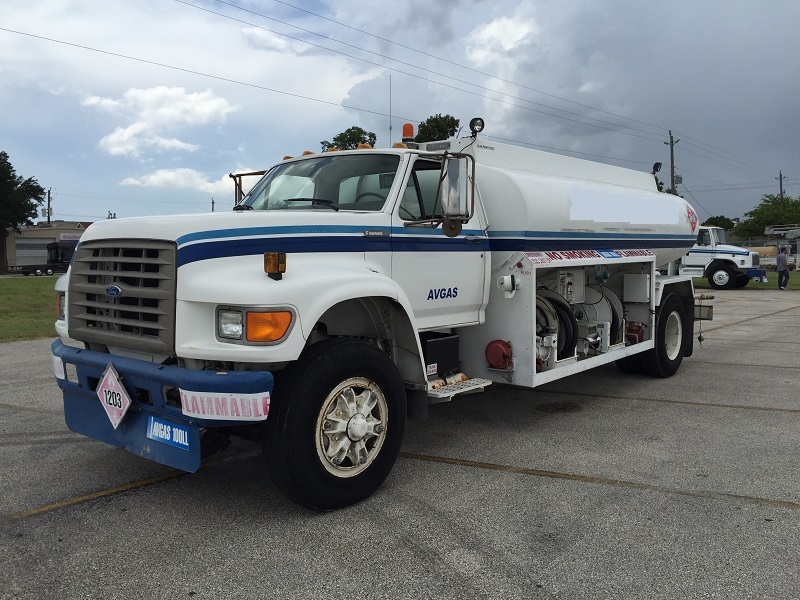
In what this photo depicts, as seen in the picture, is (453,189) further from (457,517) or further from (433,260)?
(457,517)

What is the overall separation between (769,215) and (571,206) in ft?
266

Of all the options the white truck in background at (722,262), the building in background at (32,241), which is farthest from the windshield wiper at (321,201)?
the building in background at (32,241)

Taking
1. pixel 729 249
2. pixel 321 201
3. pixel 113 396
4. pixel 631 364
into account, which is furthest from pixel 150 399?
pixel 729 249

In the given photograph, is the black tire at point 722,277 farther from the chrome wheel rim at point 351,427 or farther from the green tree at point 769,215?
the green tree at point 769,215

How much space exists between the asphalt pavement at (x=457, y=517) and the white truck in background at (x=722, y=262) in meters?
22.1

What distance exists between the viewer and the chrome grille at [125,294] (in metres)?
3.87

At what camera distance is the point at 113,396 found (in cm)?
416

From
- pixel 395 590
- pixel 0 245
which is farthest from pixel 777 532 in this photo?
pixel 0 245

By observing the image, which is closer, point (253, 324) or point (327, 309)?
point (253, 324)

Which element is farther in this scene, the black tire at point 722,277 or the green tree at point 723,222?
the green tree at point 723,222

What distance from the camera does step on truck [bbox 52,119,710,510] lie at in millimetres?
3783

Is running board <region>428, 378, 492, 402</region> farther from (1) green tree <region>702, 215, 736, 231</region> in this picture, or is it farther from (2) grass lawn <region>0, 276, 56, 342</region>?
(1) green tree <region>702, 215, 736, 231</region>

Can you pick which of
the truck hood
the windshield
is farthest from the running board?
the truck hood

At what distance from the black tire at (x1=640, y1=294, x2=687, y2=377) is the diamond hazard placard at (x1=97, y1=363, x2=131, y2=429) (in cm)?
617
